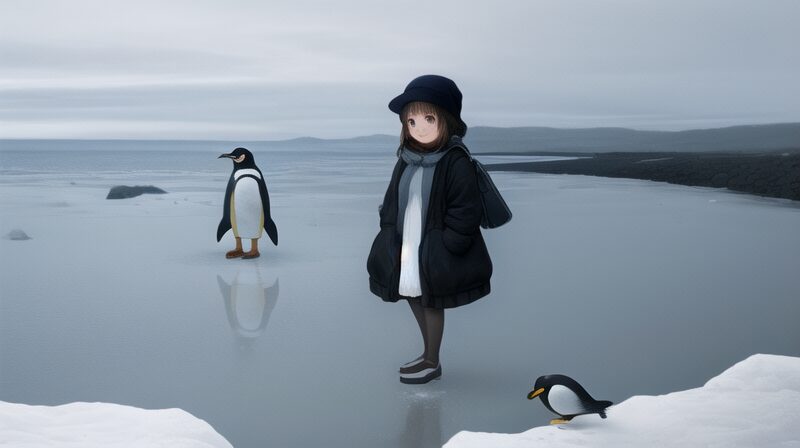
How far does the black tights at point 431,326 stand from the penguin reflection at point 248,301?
1.10 metres

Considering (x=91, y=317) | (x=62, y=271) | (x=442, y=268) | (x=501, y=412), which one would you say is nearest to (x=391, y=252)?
(x=442, y=268)

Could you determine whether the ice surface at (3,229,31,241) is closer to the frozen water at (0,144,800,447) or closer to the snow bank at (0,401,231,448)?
the frozen water at (0,144,800,447)

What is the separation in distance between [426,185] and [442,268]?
15.0 inches

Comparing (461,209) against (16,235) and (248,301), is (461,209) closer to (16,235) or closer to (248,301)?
(248,301)

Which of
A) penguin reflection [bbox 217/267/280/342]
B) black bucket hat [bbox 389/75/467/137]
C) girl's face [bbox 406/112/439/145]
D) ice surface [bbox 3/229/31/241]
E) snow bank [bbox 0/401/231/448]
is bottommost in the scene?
snow bank [bbox 0/401/231/448]

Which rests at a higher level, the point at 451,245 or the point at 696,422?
the point at 451,245

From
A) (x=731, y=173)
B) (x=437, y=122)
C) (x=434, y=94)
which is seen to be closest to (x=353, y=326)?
(x=437, y=122)

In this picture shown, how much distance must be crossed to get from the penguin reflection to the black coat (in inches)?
49.0

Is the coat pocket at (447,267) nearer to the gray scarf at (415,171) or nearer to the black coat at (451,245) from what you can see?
the black coat at (451,245)

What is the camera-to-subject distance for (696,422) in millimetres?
3338

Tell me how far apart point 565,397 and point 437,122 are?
137cm

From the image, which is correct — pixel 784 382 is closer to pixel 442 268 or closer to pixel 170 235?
pixel 442 268

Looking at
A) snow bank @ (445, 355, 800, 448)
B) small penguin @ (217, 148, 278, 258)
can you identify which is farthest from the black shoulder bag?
small penguin @ (217, 148, 278, 258)

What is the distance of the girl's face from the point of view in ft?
12.8
